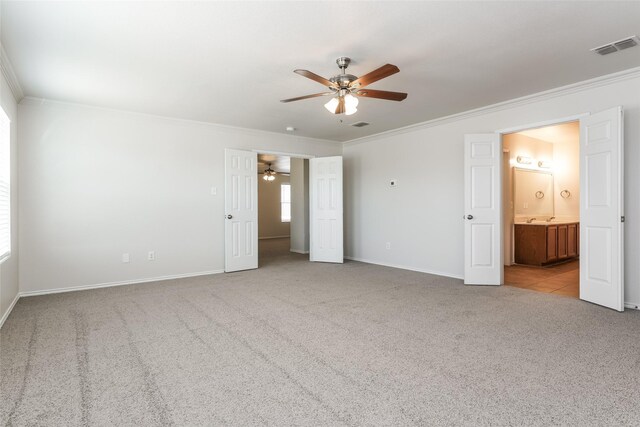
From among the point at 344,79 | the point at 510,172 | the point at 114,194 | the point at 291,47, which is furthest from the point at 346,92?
the point at 510,172

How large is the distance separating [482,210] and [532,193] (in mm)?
3123

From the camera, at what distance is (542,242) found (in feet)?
20.7

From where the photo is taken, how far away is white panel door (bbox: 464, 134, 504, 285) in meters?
4.85

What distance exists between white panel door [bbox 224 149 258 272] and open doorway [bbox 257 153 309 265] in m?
0.84

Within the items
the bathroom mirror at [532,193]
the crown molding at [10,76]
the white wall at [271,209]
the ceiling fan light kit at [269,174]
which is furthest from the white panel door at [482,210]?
the white wall at [271,209]

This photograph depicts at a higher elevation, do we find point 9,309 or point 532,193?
point 532,193

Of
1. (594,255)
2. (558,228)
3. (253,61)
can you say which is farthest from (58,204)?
(558,228)

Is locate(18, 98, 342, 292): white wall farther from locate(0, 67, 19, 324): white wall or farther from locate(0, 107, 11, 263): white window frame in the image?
locate(0, 107, 11, 263): white window frame

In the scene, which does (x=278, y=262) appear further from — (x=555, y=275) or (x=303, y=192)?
(x=555, y=275)

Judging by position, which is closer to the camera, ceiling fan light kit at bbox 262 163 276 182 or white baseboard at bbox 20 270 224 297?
white baseboard at bbox 20 270 224 297

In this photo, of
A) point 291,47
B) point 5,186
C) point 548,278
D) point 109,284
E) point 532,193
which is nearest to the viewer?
point 291,47

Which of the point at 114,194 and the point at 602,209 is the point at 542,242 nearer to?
the point at 602,209

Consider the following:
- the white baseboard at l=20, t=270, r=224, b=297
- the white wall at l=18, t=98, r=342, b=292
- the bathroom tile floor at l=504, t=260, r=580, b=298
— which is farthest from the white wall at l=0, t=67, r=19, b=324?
the bathroom tile floor at l=504, t=260, r=580, b=298

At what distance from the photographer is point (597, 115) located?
12.6 feet
